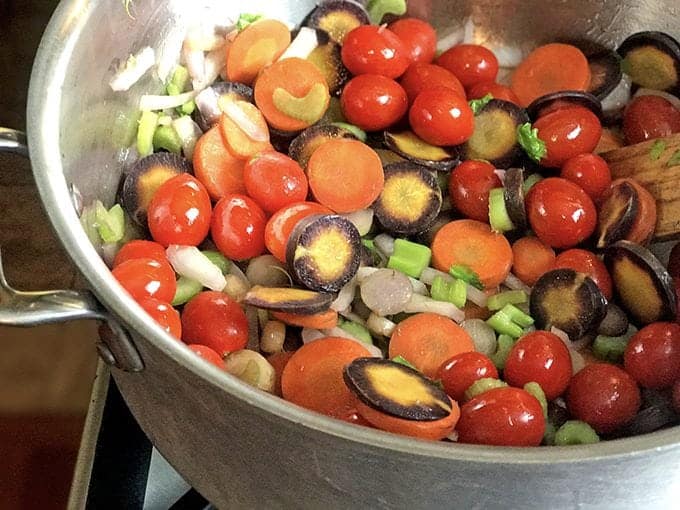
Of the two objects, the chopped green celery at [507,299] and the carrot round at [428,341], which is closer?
the carrot round at [428,341]

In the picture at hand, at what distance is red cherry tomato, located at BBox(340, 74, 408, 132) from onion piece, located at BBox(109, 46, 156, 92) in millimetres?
292

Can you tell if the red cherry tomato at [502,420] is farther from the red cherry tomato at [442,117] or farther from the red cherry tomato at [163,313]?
the red cherry tomato at [442,117]

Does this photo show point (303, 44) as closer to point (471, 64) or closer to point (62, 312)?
point (471, 64)

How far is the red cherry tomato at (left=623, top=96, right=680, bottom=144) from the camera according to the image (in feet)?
4.35

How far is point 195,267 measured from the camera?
1115mm

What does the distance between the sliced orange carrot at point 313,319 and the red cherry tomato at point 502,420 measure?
215 mm

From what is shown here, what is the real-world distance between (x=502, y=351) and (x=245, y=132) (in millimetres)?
477

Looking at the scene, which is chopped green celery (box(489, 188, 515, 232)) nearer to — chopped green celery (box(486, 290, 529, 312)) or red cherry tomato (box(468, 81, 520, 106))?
chopped green celery (box(486, 290, 529, 312))

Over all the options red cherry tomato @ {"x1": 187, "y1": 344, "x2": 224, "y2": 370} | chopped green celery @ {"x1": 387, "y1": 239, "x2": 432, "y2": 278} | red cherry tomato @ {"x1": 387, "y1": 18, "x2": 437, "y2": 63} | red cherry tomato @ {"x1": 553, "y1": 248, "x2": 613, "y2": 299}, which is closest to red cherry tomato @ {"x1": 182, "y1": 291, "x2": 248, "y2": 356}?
red cherry tomato @ {"x1": 187, "y1": 344, "x2": 224, "y2": 370}

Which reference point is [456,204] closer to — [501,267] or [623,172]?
[501,267]

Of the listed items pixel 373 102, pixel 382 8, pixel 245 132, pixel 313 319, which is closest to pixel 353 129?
pixel 373 102

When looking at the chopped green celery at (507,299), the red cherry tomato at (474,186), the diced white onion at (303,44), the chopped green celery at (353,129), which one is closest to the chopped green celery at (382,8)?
the diced white onion at (303,44)

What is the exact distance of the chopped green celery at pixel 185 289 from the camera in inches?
43.6

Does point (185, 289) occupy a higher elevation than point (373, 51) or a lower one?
lower
